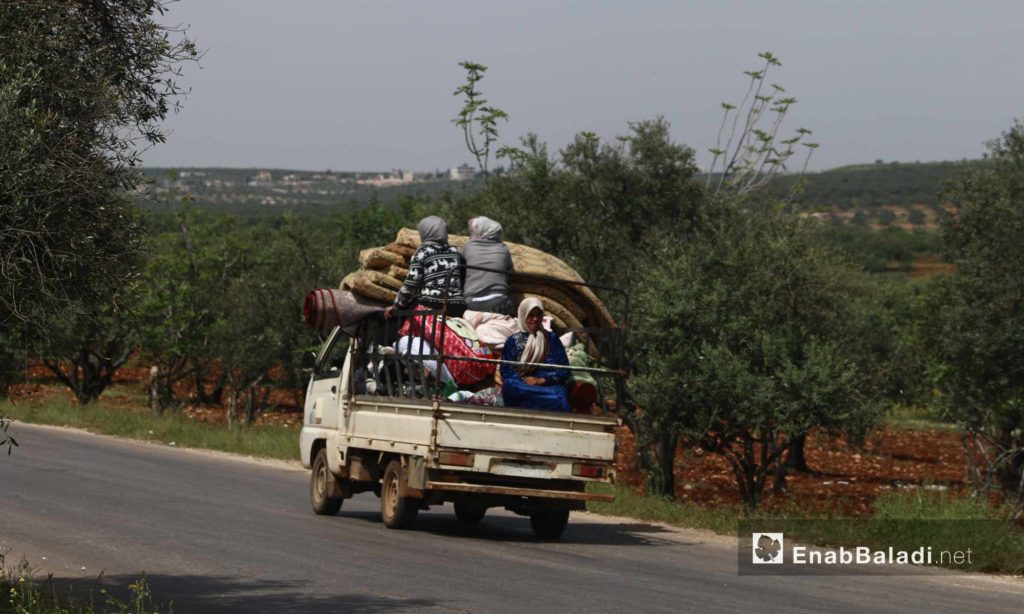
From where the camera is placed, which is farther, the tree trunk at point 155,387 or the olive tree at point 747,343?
the tree trunk at point 155,387

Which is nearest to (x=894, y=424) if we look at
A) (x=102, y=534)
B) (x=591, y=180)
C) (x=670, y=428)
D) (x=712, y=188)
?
(x=712, y=188)

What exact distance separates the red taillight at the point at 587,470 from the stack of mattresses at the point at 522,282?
86.8 inches

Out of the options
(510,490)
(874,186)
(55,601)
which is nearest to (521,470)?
(510,490)

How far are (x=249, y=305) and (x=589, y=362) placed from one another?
1971 centimetres

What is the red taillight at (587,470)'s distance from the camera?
1434cm

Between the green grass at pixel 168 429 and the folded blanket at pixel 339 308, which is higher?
the folded blanket at pixel 339 308

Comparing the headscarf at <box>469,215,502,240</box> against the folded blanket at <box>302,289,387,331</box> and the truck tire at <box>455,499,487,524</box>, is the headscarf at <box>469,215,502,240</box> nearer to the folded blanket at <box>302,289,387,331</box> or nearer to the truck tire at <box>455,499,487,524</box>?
the folded blanket at <box>302,289,387,331</box>

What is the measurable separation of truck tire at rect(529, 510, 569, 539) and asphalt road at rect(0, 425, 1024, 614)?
19cm

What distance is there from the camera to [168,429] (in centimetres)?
2947

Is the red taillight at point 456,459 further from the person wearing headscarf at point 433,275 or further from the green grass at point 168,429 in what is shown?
the green grass at point 168,429

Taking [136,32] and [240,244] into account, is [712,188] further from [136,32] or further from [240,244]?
[136,32]

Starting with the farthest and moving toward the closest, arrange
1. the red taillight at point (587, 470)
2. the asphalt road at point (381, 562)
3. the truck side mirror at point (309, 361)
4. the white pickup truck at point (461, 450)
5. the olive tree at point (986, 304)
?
the olive tree at point (986, 304), the truck side mirror at point (309, 361), the red taillight at point (587, 470), the white pickup truck at point (461, 450), the asphalt road at point (381, 562)

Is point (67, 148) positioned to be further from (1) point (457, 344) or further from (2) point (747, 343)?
(2) point (747, 343)

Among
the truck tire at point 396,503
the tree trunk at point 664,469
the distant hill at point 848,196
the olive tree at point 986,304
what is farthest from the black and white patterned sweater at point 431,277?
the distant hill at point 848,196
